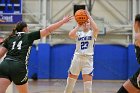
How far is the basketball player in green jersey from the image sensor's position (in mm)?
5511

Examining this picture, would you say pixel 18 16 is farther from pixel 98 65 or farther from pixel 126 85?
pixel 126 85

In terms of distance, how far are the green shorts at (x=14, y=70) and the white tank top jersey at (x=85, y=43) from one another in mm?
2337

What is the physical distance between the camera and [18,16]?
1784 cm

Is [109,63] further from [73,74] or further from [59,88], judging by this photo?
[73,74]

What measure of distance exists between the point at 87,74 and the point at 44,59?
10932mm

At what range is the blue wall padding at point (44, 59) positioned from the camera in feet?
60.2

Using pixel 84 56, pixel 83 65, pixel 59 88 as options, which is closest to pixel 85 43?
pixel 84 56

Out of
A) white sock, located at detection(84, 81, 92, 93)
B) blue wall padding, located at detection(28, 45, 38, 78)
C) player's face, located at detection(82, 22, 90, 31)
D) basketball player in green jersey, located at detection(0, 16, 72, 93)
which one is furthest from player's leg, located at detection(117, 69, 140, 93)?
blue wall padding, located at detection(28, 45, 38, 78)

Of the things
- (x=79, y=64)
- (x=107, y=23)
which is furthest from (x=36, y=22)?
(x=79, y=64)

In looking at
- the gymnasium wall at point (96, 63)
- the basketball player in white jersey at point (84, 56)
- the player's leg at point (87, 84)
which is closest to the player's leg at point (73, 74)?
the basketball player in white jersey at point (84, 56)

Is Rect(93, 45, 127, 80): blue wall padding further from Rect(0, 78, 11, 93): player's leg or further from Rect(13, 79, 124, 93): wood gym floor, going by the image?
Rect(0, 78, 11, 93): player's leg

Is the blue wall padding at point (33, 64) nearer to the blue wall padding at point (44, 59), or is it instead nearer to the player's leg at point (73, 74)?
the blue wall padding at point (44, 59)

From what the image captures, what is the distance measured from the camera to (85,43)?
7.84 metres

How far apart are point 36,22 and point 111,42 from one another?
14.7 ft
